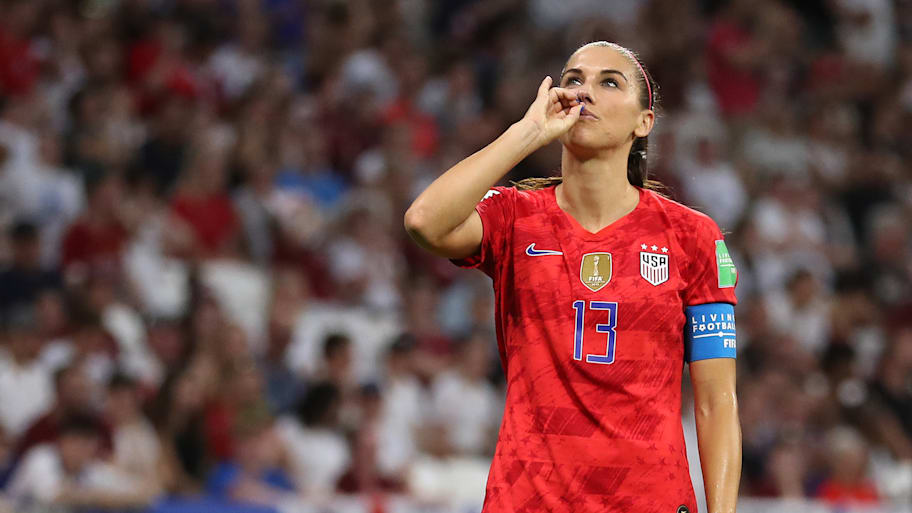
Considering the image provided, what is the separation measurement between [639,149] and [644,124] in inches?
6.2

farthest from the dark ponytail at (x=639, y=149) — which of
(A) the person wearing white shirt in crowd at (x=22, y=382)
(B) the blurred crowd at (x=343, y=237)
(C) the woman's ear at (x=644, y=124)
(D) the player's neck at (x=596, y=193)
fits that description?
(A) the person wearing white shirt in crowd at (x=22, y=382)

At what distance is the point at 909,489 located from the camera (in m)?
9.44

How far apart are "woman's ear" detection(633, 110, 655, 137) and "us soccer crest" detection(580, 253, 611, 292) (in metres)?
0.44

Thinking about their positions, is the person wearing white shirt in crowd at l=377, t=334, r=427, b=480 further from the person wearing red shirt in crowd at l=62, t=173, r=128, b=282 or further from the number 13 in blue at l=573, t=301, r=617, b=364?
the number 13 in blue at l=573, t=301, r=617, b=364

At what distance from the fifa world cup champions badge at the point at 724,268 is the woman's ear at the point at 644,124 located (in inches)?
16.2

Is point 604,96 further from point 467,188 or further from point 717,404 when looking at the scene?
point 717,404

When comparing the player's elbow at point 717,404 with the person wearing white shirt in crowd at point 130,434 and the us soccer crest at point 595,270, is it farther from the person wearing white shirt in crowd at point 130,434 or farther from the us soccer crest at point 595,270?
the person wearing white shirt in crowd at point 130,434

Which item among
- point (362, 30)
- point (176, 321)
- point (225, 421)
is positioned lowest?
point (225, 421)

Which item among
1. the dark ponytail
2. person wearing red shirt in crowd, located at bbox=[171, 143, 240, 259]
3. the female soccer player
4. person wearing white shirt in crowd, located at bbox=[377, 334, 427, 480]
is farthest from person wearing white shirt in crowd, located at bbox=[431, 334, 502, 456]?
the female soccer player

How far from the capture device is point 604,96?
3.83 meters

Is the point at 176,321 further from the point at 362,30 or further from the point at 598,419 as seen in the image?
the point at 598,419

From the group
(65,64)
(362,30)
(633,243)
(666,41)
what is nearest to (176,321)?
(65,64)

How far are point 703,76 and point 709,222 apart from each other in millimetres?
9135

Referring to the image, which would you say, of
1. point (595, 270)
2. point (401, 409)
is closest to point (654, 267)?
point (595, 270)
